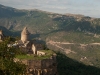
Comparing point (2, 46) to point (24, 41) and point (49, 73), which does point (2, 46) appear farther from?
point (24, 41)

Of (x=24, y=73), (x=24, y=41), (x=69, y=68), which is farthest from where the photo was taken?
(x=69, y=68)

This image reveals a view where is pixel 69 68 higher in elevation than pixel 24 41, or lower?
lower

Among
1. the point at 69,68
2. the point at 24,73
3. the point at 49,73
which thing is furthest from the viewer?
the point at 69,68

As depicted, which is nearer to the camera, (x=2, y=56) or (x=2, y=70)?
(x=2, y=70)

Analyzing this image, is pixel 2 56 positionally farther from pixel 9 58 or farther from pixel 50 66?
pixel 50 66

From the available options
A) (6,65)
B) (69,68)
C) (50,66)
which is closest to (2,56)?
(6,65)

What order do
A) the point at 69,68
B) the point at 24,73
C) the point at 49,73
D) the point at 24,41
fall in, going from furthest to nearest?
the point at 69,68, the point at 24,41, the point at 49,73, the point at 24,73

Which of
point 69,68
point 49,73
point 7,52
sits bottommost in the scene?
point 69,68

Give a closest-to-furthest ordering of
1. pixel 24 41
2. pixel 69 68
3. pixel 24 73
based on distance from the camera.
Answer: pixel 24 73, pixel 24 41, pixel 69 68

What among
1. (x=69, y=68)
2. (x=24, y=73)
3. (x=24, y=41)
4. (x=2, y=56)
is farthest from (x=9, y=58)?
(x=69, y=68)
